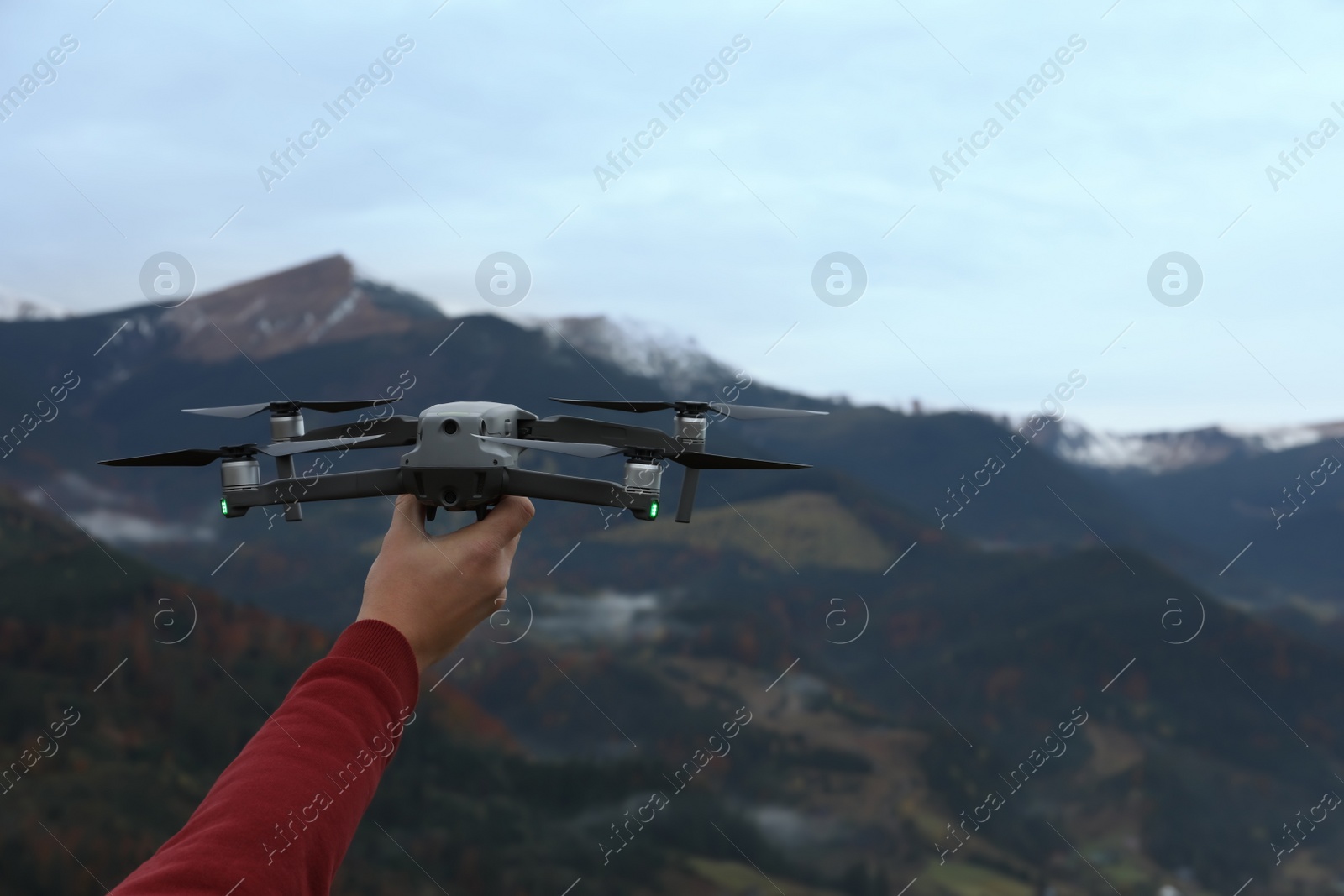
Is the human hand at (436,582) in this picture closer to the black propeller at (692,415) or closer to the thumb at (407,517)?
the thumb at (407,517)

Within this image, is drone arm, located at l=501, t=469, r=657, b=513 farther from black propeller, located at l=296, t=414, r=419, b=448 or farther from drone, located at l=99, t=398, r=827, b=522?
black propeller, located at l=296, t=414, r=419, b=448

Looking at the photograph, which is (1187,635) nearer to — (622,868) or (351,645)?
(622,868)

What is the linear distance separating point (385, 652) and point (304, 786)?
0.55 metres

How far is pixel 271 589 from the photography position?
490ft

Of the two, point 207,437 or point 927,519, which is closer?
point 207,437

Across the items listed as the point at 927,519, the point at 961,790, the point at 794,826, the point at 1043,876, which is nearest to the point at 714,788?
the point at 794,826

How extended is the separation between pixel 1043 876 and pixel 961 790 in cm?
1745

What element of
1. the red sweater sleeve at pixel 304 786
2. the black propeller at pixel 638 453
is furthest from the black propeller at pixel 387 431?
the red sweater sleeve at pixel 304 786

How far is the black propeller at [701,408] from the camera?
394 centimetres

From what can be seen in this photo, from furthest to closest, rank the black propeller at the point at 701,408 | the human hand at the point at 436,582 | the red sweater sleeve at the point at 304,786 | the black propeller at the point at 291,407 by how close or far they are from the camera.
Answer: the black propeller at the point at 291,407, the black propeller at the point at 701,408, the human hand at the point at 436,582, the red sweater sleeve at the point at 304,786

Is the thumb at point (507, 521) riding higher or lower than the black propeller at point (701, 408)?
lower

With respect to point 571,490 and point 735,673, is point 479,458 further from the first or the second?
point 735,673

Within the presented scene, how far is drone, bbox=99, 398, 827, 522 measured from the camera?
11.8 ft

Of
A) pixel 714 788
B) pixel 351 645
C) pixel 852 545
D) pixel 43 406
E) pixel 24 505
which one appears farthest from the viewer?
pixel 852 545
